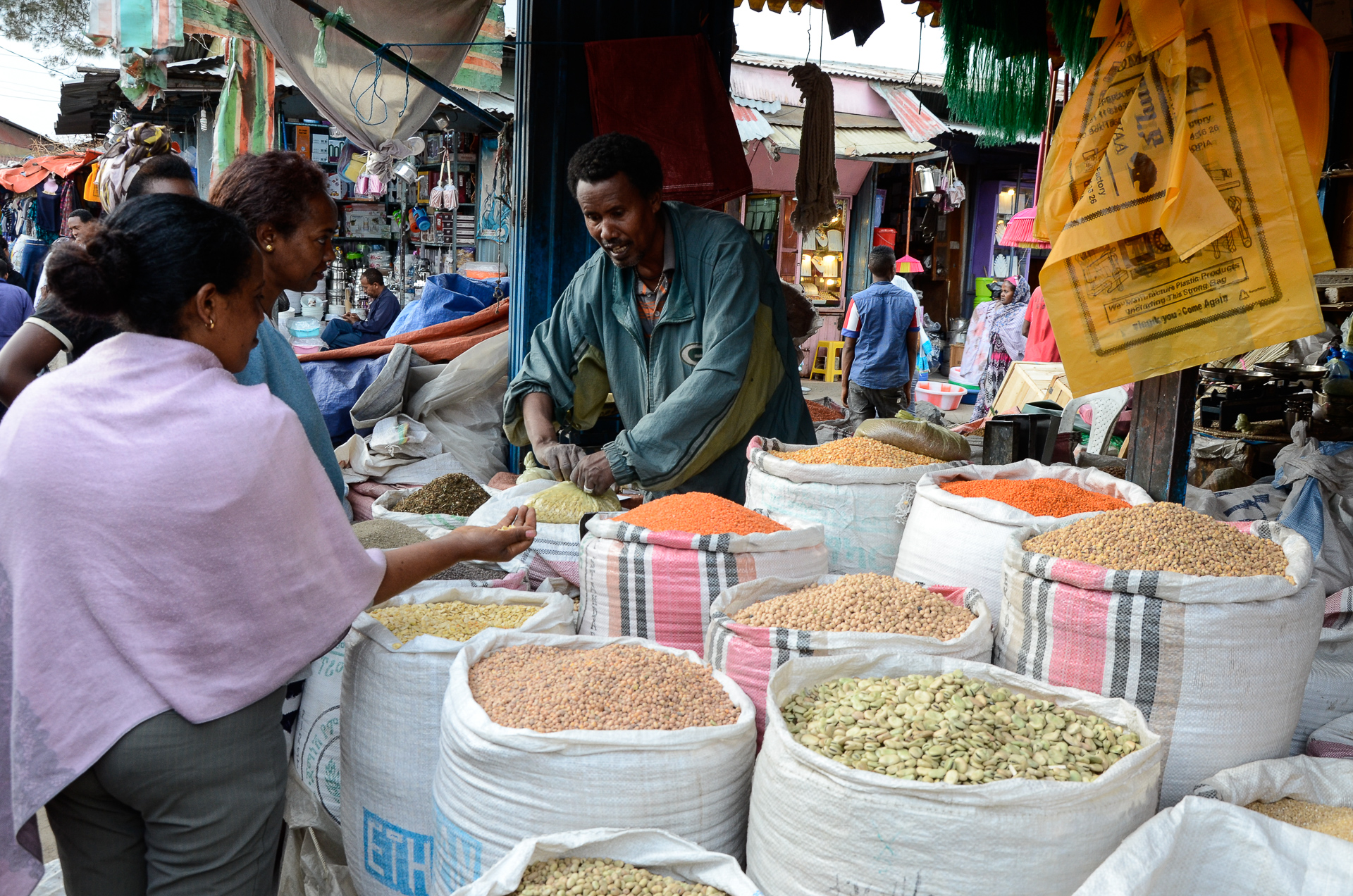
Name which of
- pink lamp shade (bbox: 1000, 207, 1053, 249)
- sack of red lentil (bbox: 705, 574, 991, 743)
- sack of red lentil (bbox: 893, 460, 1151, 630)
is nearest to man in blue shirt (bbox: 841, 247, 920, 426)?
pink lamp shade (bbox: 1000, 207, 1053, 249)

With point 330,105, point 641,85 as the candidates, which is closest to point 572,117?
point 641,85

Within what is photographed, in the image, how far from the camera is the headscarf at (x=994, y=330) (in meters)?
8.59

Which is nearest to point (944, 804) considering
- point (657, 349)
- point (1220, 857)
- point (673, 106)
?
point (1220, 857)

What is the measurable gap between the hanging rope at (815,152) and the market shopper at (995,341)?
3669 millimetres

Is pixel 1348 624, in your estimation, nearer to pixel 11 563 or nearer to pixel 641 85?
pixel 11 563

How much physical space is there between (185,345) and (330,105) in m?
3.23

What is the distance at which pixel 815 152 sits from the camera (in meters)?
4.32

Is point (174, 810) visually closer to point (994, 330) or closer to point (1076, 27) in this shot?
point (1076, 27)

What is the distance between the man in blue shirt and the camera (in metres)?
7.41

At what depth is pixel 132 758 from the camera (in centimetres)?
118

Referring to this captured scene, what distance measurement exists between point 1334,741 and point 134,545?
1.72 meters

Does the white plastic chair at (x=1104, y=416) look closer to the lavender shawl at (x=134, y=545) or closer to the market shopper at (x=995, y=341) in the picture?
the market shopper at (x=995, y=341)

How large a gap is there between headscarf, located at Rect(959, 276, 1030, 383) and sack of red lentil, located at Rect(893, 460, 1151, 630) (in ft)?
22.1

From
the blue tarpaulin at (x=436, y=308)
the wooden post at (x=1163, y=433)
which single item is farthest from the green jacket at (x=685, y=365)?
the blue tarpaulin at (x=436, y=308)
